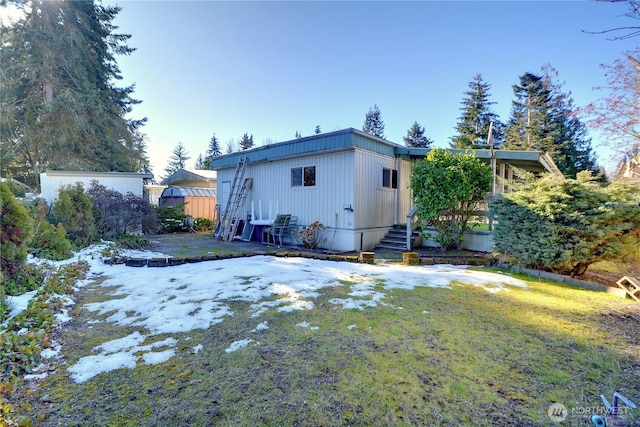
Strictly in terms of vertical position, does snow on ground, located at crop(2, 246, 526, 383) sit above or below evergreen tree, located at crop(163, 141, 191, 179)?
below

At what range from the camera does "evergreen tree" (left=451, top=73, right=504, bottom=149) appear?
29.1m

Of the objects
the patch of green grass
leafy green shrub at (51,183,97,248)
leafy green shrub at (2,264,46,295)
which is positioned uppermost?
leafy green shrub at (51,183,97,248)

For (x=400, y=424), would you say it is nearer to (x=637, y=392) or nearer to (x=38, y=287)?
(x=637, y=392)

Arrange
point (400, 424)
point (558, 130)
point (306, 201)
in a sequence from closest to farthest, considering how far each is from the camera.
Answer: point (400, 424) → point (306, 201) → point (558, 130)

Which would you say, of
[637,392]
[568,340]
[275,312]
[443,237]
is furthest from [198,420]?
[443,237]

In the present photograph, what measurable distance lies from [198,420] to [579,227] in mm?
6188

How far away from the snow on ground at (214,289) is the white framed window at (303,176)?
340cm

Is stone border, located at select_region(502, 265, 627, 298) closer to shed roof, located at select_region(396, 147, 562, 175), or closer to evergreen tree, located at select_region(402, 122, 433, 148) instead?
shed roof, located at select_region(396, 147, 562, 175)

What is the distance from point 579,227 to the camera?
16.5ft

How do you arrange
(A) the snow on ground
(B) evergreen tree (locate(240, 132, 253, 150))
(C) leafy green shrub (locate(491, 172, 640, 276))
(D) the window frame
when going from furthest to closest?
(B) evergreen tree (locate(240, 132, 253, 150)) → (D) the window frame → (C) leafy green shrub (locate(491, 172, 640, 276)) → (A) the snow on ground

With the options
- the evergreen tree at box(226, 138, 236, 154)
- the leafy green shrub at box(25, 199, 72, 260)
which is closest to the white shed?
the leafy green shrub at box(25, 199, 72, 260)

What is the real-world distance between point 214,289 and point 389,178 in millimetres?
7039

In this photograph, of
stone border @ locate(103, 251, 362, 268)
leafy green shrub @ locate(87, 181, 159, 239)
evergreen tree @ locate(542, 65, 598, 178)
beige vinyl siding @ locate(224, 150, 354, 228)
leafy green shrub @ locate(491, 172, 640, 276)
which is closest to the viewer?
leafy green shrub @ locate(491, 172, 640, 276)

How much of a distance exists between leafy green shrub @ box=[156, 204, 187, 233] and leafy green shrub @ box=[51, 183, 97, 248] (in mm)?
5578
